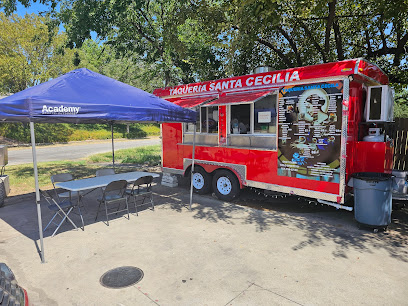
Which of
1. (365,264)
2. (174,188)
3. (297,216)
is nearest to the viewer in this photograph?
(365,264)

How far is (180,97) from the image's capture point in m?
7.64

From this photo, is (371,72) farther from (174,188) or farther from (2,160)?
(2,160)

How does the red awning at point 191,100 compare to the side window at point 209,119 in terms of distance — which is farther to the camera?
the side window at point 209,119

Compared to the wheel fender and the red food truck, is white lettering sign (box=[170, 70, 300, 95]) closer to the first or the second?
the red food truck

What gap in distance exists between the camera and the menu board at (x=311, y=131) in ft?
16.3

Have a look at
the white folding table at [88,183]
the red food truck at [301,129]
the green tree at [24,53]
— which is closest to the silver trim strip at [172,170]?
the red food truck at [301,129]

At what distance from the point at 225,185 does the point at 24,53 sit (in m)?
23.1

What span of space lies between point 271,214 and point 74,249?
3736 millimetres

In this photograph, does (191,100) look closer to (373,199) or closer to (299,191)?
(299,191)

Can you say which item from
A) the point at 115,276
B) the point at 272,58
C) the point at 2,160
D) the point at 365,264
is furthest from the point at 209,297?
the point at 272,58

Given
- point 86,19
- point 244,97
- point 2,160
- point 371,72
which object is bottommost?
point 2,160

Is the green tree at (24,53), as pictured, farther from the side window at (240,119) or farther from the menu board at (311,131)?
the menu board at (311,131)

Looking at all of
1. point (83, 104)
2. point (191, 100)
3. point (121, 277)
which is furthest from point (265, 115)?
point (121, 277)

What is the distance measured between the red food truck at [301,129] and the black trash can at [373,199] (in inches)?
10.3
